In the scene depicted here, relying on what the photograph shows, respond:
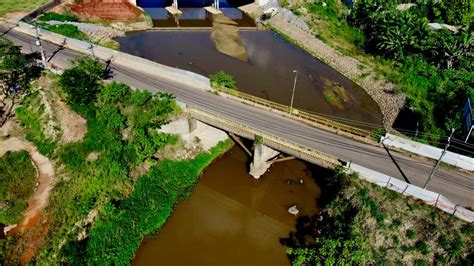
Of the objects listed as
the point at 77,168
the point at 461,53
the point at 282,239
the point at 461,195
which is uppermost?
the point at 461,53

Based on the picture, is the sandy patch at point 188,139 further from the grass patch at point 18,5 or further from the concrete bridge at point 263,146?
the grass patch at point 18,5

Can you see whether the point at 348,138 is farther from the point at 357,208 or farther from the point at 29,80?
the point at 29,80

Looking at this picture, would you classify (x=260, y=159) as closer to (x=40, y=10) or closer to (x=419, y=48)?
(x=419, y=48)

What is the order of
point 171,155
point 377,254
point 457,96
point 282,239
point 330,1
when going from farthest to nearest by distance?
point 330,1 → point 457,96 → point 171,155 → point 282,239 → point 377,254

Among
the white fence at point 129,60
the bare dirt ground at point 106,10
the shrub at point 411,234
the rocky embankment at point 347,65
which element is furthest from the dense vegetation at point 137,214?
the bare dirt ground at point 106,10

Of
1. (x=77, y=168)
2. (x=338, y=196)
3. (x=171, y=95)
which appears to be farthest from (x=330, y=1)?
(x=77, y=168)

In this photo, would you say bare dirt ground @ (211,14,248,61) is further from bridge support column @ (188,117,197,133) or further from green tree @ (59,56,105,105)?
green tree @ (59,56,105,105)
